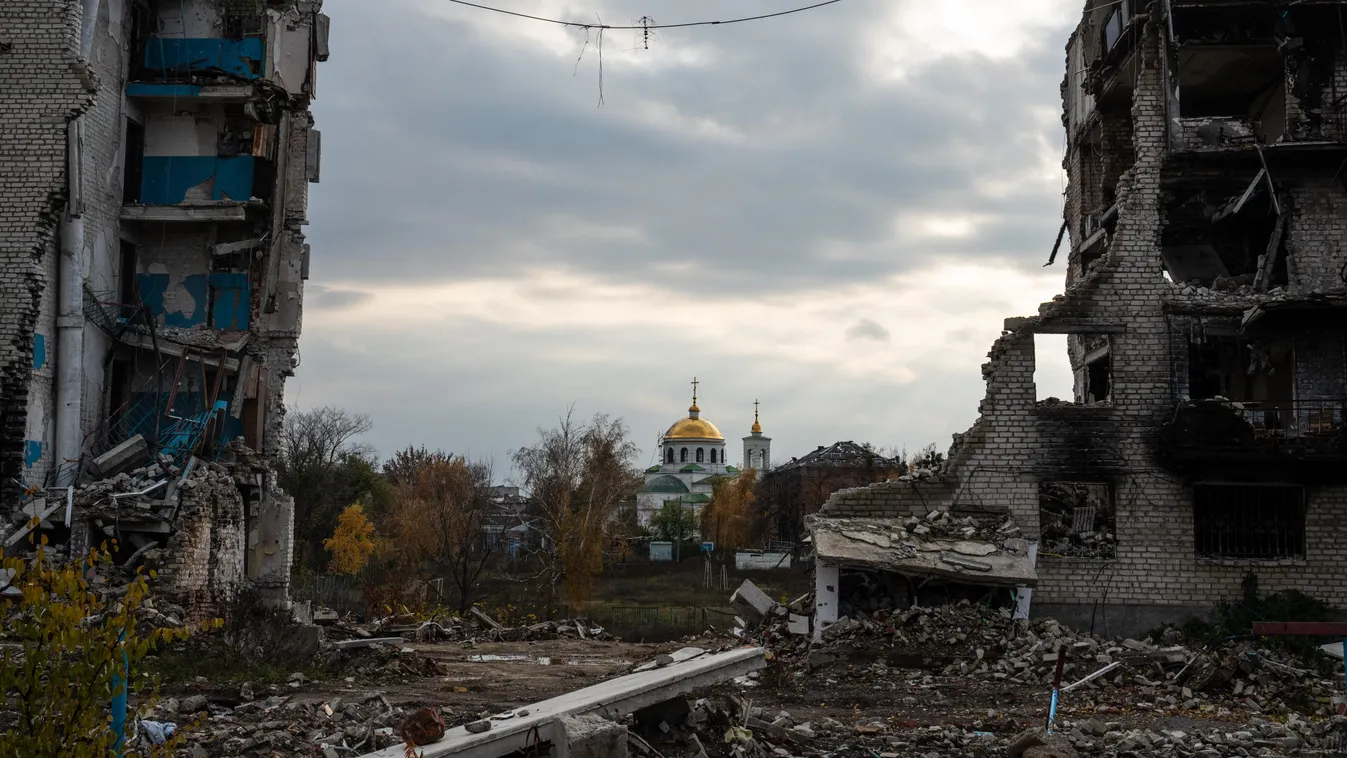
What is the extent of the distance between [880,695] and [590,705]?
6.41 meters

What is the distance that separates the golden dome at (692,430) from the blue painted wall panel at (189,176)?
262 feet

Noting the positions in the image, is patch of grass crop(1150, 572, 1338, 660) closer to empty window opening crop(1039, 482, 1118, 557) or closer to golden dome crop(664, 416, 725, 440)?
empty window opening crop(1039, 482, 1118, 557)

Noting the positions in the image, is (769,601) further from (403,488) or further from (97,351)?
(403,488)

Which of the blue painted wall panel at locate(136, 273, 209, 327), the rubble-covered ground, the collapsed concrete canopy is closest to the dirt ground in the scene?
the rubble-covered ground

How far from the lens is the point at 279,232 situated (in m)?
22.2

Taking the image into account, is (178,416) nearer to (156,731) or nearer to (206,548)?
(206,548)

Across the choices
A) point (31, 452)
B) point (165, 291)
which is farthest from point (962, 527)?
point (165, 291)

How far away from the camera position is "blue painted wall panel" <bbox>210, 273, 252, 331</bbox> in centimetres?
2214

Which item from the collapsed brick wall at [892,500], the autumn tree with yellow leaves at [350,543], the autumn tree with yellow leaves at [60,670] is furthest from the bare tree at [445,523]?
the autumn tree with yellow leaves at [60,670]

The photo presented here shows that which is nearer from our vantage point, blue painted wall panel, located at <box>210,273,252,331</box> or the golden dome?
blue painted wall panel, located at <box>210,273,252,331</box>

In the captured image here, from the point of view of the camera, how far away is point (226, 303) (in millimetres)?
22156

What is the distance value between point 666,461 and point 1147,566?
83.4m

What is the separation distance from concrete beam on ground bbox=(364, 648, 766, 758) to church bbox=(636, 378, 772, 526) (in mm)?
77789

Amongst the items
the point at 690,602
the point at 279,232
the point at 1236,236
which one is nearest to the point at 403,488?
the point at 690,602
